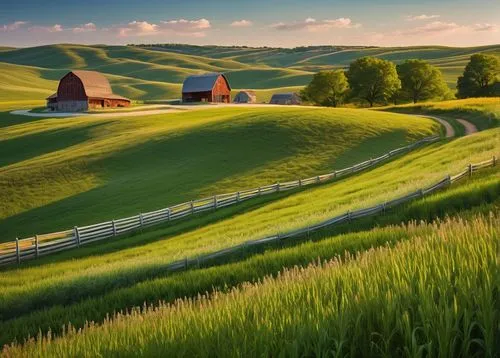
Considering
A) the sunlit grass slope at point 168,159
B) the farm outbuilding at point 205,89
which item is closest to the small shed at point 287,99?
the farm outbuilding at point 205,89

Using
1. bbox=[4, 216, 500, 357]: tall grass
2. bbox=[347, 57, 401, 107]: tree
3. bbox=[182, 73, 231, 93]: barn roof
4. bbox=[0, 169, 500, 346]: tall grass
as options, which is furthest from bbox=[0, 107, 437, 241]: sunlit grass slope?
bbox=[182, 73, 231, 93]: barn roof

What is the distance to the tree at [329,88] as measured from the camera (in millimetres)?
91500

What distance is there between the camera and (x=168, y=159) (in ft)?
155

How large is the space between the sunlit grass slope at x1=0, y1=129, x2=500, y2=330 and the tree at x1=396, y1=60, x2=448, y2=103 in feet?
192

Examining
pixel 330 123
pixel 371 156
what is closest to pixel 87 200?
pixel 371 156

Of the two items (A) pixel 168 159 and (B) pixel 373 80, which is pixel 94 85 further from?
(A) pixel 168 159

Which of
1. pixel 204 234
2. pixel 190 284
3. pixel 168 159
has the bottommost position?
pixel 204 234

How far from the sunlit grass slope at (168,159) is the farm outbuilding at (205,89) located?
4982cm

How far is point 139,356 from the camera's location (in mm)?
3381

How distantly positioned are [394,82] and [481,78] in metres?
15.5

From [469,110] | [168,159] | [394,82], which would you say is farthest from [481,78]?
[168,159]

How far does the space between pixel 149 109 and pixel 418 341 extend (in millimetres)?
92929

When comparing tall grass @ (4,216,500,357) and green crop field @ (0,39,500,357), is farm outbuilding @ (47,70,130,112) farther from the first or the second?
tall grass @ (4,216,500,357)

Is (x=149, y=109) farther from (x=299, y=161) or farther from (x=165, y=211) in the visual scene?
(x=165, y=211)
